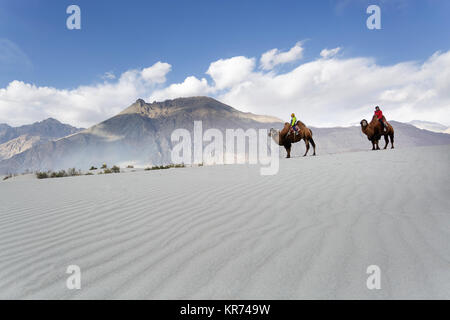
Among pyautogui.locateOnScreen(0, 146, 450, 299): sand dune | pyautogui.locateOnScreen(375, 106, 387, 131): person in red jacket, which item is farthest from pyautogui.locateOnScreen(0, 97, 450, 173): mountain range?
pyautogui.locateOnScreen(0, 146, 450, 299): sand dune

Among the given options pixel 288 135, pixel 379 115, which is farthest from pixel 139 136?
pixel 379 115

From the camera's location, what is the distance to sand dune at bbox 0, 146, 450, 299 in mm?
1555

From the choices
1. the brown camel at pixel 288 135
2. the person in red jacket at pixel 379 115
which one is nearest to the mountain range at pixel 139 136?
the person in red jacket at pixel 379 115

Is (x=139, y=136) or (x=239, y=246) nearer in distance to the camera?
(x=239, y=246)

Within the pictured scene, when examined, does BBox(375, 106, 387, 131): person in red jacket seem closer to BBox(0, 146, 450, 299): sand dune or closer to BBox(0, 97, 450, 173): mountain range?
BBox(0, 146, 450, 299): sand dune

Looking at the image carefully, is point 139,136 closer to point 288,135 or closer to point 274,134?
point 274,134

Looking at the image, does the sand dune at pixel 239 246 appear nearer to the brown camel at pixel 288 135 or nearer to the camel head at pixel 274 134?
the brown camel at pixel 288 135

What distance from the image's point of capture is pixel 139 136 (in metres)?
145

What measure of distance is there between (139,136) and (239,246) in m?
153

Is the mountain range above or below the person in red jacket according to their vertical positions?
above

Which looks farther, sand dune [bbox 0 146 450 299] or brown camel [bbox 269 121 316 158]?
brown camel [bbox 269 121 316 158]

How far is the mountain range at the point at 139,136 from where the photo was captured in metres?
115

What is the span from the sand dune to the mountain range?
104139 millimetres
